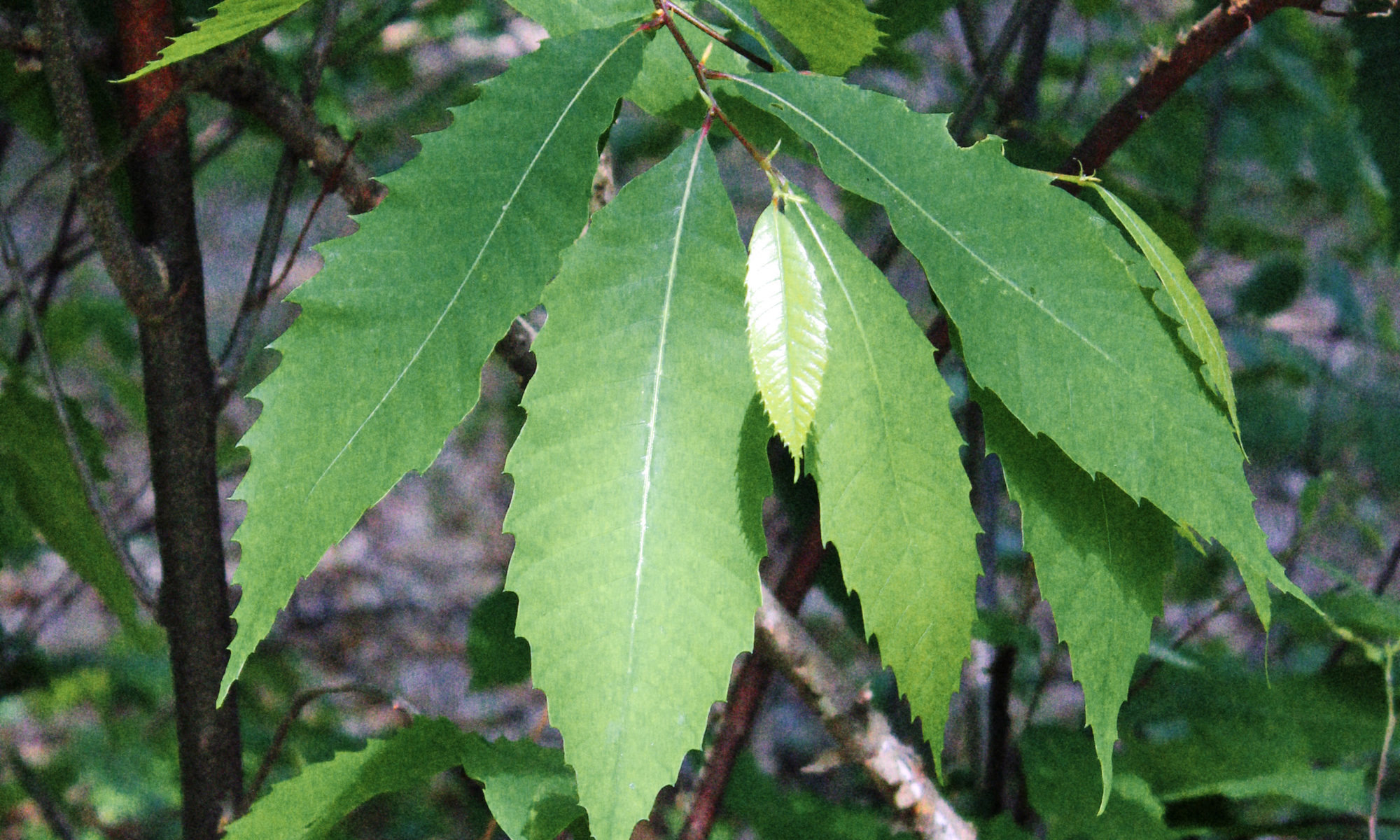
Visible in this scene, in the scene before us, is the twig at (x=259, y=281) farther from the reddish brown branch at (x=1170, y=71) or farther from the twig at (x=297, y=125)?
the reddish brown branch at (x=1170, y=71)

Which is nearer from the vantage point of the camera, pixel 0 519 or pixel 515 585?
pixel 515 585

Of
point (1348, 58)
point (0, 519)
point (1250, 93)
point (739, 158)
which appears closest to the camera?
point (0, 519)

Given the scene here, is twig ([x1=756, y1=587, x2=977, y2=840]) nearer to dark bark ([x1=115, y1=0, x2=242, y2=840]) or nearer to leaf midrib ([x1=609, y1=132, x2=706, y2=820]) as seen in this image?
leaf midrib ([x1=609, y1=132, x2=706, y2=820])

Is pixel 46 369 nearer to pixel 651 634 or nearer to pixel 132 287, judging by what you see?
pixel 132 287

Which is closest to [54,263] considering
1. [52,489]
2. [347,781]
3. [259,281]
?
[52,489]

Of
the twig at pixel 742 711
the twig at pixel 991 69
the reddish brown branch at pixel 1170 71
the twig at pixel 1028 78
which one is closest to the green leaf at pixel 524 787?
the twig at pixel 742 711

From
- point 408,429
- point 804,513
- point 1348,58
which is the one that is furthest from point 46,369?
point 1348,58

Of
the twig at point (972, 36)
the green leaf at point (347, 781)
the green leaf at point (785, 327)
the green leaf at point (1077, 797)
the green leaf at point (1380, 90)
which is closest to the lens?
the green leaf at point (785, 327)
